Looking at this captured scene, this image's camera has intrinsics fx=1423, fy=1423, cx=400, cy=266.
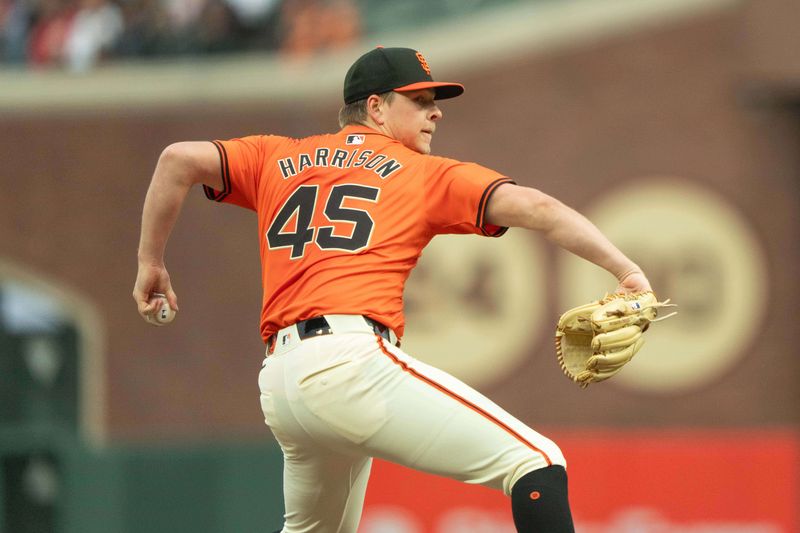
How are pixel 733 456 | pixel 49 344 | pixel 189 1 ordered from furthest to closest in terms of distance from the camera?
pixel 189 1, pixel 49 344, pixel 733 456

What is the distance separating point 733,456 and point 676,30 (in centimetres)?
379

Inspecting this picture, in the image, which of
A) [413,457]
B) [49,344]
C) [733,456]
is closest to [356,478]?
[413,457]

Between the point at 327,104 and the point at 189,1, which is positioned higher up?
the point at 189,1

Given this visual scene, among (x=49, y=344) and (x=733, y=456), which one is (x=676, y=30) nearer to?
(x=733, y=456)

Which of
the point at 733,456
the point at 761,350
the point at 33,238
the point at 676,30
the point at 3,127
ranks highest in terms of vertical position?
the point at 676,30

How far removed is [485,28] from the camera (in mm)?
12445

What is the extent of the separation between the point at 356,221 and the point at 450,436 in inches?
30.2

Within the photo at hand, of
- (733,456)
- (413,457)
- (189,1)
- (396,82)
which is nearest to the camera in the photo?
(413,457)

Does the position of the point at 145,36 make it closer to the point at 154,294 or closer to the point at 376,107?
the point at 154,294

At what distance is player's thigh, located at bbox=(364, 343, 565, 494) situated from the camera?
428 centimetres

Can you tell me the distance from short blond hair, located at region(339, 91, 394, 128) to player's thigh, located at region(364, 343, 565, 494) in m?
0.97

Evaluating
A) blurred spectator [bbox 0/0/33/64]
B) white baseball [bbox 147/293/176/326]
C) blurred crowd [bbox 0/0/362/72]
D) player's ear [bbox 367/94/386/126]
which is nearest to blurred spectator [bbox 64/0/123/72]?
blurred crowd [bbox 0/0/362/72]

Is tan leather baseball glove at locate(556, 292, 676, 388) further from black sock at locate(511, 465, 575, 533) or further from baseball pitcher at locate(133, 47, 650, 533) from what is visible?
black sock at locate(511, 465, 575, 533)

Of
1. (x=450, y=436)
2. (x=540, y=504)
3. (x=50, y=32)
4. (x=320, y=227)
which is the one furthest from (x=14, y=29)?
(x=540, y=504)
